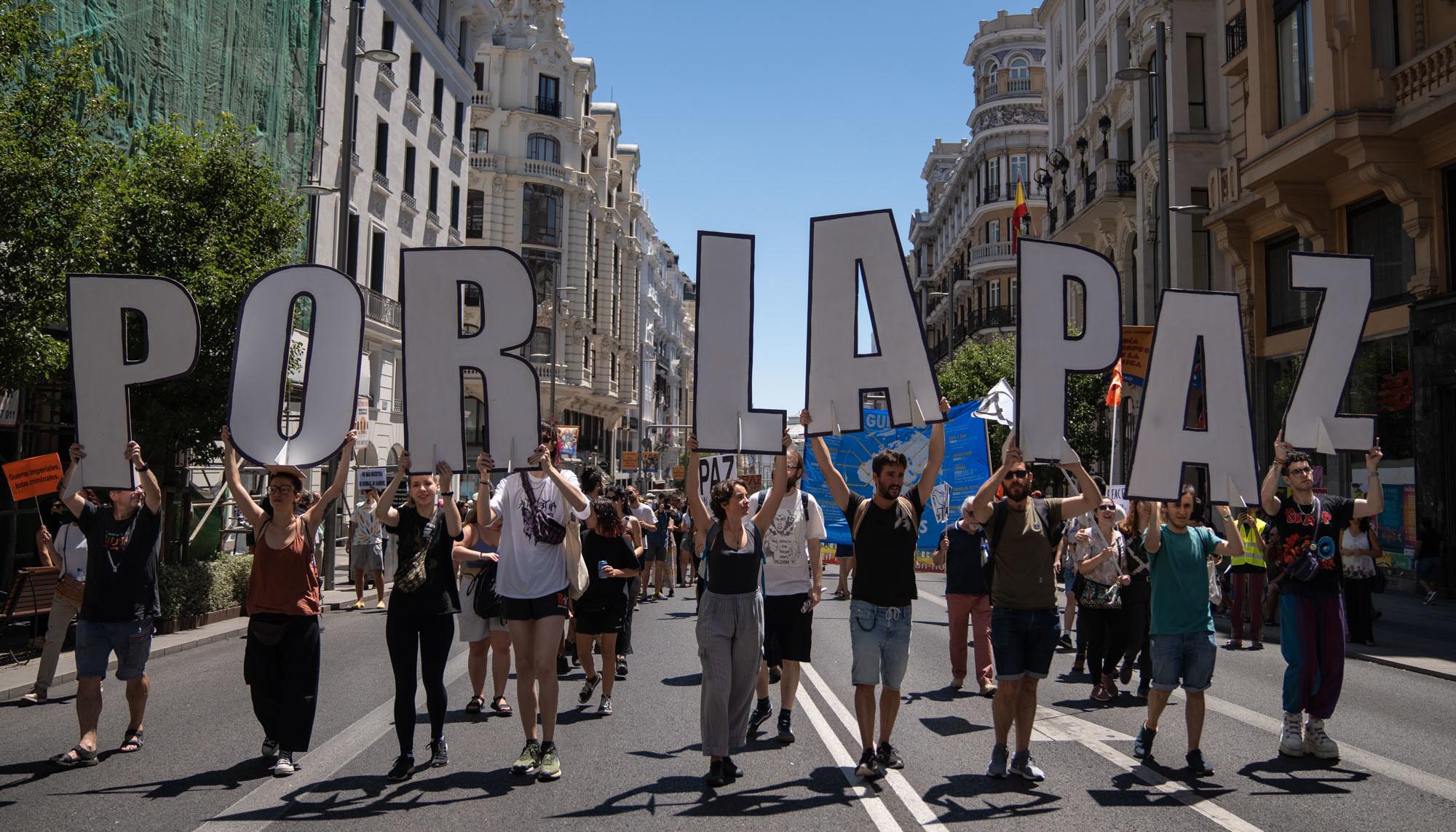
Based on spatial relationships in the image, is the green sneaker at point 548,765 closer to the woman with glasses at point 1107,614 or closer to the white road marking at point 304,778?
the white road marking at point 304,778

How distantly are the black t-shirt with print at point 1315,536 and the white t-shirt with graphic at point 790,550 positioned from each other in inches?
121

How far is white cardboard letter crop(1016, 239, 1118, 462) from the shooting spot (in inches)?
280

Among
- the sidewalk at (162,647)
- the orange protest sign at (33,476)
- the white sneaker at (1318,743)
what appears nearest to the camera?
the white sneaker at (1318,743)

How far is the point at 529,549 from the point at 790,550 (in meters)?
1.91

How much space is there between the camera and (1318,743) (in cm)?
736

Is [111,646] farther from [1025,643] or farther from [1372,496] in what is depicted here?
[1372,496]

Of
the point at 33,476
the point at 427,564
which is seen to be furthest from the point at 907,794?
the point at 33,476

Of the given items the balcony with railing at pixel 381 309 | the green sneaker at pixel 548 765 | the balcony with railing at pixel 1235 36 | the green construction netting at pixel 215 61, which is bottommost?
the green sneaker at pixel 548 765

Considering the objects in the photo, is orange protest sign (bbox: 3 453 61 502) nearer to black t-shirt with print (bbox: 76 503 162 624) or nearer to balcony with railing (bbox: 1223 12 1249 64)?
black t-shirt with print (bbox: 76 503 162 624)

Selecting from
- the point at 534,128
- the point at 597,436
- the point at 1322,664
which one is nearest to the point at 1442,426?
the point at 1322,664

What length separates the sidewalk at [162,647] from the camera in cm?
1027

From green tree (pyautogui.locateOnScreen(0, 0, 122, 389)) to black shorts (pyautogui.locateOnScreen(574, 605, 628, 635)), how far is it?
22.8ft

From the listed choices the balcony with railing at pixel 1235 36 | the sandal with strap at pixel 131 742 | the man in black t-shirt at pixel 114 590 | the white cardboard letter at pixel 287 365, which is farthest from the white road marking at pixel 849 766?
the balcony with railing at pixel 1235 36

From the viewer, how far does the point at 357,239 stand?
104 ft
